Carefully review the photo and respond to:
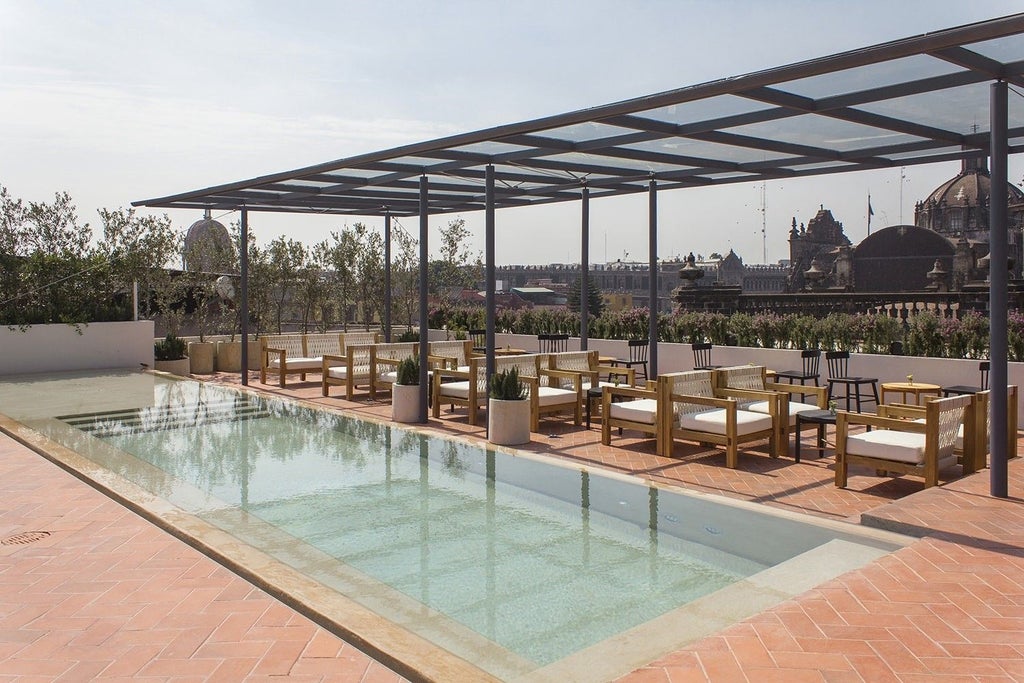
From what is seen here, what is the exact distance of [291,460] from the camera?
7.95 metres

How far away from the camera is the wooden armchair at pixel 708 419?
7586 mm

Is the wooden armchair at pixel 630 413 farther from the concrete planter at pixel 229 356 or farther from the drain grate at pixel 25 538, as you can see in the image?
the concrete planter at pixel 229 356

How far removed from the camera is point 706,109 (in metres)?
7.08

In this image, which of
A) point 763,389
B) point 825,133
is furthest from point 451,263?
point 825,133

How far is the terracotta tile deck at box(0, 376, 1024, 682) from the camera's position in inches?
136

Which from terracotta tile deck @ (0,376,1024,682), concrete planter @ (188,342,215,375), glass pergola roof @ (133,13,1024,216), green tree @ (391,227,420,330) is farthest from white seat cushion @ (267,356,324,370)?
terracotta tile deck @ (0,376,1024,682)

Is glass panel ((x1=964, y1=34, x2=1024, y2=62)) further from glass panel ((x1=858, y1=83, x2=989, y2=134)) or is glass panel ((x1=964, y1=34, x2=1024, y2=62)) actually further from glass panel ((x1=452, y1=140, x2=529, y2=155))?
glass panel ((x1=452, y1=140, x2=529, y2=155))

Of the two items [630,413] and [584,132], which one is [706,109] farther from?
[630,413]

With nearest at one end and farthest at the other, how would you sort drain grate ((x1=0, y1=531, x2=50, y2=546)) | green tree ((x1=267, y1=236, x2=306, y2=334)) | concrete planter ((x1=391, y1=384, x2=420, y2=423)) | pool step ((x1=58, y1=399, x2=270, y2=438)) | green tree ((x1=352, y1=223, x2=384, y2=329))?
drain grate ((x1=0, y1=531, x2=50, y2=546)), pool step ((x1=58, y1=399, x2=270, y2=438)), concrete planter ((x1=391, y1=384, x2=420, y2=423)), green tree ((x1=267, y1=236, x2=306, y2=334)), green tree ((x1=352, y1=223, x2=384, y2=329))

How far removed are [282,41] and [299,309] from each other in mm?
9692

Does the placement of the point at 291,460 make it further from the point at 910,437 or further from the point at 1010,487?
the point at 1010,487

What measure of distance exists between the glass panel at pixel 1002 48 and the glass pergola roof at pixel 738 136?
0.04 feet

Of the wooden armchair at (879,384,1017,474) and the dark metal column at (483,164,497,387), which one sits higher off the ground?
the dark metal column at (483,164,497,387)

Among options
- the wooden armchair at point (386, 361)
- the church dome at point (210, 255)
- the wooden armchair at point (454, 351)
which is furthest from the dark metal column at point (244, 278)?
the church dome at point (210, 255)
